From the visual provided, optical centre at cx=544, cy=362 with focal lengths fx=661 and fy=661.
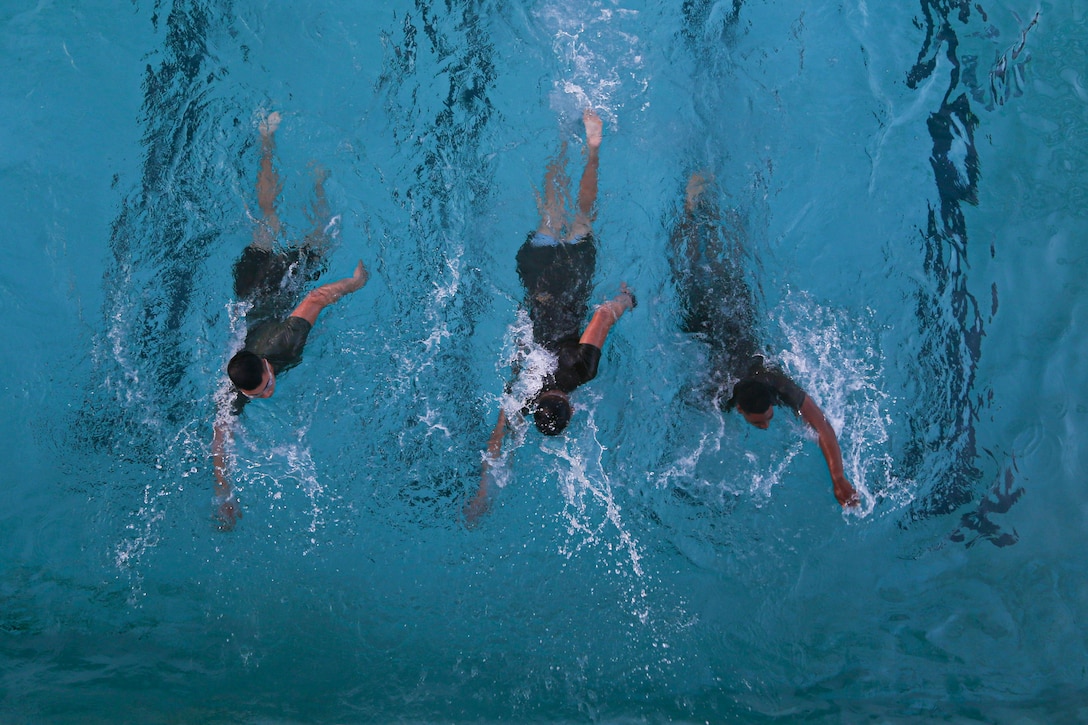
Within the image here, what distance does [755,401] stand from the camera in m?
4.89

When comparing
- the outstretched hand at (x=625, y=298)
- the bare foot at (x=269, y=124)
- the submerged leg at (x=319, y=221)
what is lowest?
the outstretched hand at (x=625, y=298)

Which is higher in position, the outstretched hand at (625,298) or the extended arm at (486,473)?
the outstretched hand at (625,298)

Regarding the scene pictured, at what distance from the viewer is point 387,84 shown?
239 inches

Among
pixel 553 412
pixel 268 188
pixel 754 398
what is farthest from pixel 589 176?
pixel 268 188

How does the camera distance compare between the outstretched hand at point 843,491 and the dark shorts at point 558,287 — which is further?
the dark shorts at point 558,287

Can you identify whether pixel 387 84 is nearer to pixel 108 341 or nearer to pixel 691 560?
pixel 108 341

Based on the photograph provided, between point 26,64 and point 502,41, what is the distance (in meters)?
4.63

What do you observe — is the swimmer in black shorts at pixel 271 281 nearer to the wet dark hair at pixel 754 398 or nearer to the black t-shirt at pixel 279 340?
the black t-shirt at pixel 279 340

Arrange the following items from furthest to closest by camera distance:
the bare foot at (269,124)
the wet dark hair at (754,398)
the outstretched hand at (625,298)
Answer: the bare foot at (269,124) < the outstretched hand at (625,298) < the wet dark hair at (754,398)

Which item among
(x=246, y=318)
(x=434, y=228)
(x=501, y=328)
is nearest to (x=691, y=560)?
(x=501, y=328)

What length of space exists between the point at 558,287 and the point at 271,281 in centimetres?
253

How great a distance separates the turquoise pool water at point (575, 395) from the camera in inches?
222

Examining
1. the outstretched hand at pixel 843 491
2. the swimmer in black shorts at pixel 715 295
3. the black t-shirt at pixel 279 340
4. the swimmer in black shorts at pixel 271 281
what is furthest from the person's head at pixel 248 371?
the outstretched hand at pixel 843 491

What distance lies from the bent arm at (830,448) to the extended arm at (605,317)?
1.66m
